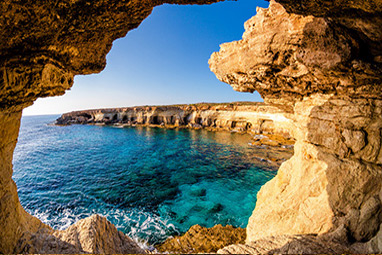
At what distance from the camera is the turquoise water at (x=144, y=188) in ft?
33.8

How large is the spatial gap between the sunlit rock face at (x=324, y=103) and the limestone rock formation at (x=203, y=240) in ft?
4.70

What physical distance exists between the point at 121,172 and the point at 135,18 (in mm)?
17773

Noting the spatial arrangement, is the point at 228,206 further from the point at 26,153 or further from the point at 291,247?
the point at 26,153

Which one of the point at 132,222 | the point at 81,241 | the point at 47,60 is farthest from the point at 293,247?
the point at 132,222

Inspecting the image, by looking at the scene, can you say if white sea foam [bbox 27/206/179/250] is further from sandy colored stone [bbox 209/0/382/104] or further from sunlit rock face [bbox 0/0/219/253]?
sandy colored stone [bbox 209/0/382/104]

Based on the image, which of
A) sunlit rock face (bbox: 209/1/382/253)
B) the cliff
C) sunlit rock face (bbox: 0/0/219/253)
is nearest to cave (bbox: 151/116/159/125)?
the cliff

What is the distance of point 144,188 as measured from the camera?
561 inches

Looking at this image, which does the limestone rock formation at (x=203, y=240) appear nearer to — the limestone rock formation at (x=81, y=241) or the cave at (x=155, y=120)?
the limestone rock formation at (x=81, y=241)

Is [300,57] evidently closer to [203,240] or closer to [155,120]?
[203,240]

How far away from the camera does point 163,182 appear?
15586mm

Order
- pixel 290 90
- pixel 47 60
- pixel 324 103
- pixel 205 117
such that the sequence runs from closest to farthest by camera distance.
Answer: pixel 47 60 → pixel 324 103 → pixel 290 90 → pixel 205 117

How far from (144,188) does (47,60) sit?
43.5ft

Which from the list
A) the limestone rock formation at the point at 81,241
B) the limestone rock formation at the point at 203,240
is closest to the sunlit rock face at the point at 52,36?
the limestone rock formation at the point at 81,241

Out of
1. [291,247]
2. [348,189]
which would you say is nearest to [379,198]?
[348,189]
